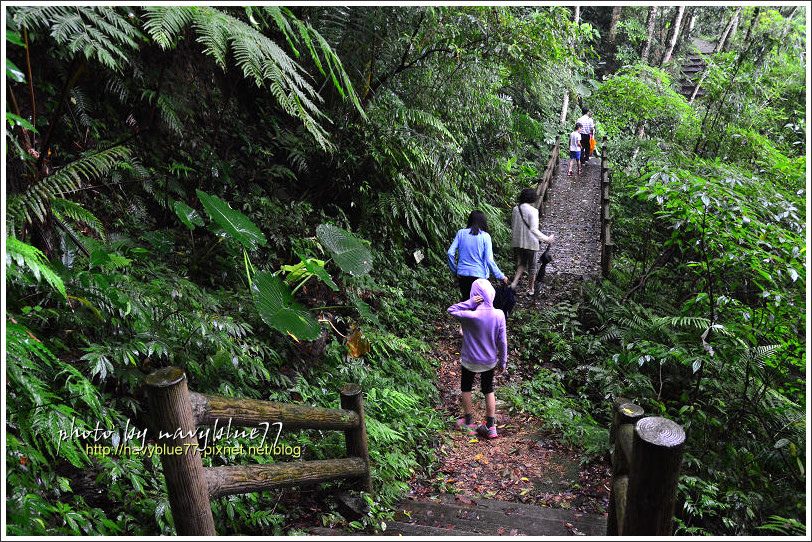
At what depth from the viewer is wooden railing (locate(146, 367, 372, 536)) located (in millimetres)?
1979

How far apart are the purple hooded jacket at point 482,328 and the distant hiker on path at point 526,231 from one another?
9.57 ft

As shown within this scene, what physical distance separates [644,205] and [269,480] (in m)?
12.9

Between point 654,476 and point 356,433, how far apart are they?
1945mm

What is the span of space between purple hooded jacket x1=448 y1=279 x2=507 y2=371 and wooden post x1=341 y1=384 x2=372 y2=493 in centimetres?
144

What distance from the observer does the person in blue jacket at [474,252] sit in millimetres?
6121

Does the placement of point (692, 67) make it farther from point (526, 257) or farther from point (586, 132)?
point (526, 257)

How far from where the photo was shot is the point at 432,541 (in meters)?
2.23

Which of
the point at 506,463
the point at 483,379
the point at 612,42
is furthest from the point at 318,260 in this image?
the point at 612,42

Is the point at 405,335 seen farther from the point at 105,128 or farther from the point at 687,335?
the point at 105,128

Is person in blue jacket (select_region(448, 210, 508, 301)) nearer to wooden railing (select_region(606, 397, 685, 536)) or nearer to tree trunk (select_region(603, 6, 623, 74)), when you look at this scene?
wooden railing (select_region(606, 397, 685, 536))

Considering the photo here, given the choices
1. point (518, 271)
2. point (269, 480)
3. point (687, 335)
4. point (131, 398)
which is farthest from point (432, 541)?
point (518, 271)

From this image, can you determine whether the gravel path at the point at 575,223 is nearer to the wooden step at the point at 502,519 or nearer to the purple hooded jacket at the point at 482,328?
the purple hooded jacket at the point at 482,328

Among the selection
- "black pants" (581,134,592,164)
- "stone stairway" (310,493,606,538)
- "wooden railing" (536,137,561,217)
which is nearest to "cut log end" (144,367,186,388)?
"stone stairway" (310,493,606,538)

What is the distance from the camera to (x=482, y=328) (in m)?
4.62
